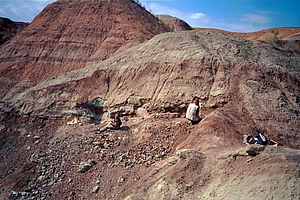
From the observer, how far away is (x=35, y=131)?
11062mm

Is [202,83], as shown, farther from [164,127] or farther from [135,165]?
[135,165]

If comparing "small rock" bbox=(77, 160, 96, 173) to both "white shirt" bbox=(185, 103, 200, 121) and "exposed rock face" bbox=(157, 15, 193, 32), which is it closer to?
"white shirt" bbox=(185, 103, 200, 121)

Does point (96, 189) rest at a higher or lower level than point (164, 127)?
lower

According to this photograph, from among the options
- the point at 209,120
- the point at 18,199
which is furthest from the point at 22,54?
the point at 209,120

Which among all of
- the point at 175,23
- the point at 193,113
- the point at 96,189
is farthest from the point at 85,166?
the point at 175,23

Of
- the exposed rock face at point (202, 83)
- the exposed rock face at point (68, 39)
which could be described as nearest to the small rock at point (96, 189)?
the exposed rock face at point (202, 83)

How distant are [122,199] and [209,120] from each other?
14.9ft

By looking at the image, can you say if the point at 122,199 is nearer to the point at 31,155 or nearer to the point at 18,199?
the point at 18,199

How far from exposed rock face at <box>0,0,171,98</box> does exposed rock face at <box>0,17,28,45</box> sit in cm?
452

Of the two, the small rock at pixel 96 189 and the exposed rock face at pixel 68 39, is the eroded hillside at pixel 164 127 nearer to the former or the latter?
the small rock at pixel 96 189

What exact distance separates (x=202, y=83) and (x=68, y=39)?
59.8 feet

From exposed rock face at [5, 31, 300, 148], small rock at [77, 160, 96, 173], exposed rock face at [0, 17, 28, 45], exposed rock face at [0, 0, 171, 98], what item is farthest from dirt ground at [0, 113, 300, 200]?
exposed rock face at [0, 17, 28, 45]

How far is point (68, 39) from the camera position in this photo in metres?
22.0

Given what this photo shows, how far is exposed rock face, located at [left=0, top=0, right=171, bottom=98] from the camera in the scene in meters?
Answer: 19.6
